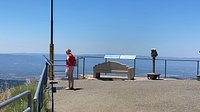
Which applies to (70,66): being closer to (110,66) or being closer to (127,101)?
(127,101)

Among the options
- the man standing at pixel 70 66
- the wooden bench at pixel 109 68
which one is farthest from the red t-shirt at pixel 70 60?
the wooden bench at pixel 109 68

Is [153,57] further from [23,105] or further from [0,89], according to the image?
[23,105]

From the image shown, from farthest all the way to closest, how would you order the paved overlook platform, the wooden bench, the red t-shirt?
the wooden bench < the red t-shirt < the paved overlook platform

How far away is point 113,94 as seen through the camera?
14297 mm

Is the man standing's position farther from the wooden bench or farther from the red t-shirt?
the wooden bench

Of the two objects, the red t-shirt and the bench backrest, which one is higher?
the red t-shirt

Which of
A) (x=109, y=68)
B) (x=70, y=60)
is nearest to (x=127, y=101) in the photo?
(x=70, y=60)

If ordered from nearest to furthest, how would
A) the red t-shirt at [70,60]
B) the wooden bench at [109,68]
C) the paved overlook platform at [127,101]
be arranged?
the paved overlook platform at [127,101], the red t-shirt at [70,60], the wooden bench at [109,68]

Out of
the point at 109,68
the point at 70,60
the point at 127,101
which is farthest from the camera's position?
the point at 109,68

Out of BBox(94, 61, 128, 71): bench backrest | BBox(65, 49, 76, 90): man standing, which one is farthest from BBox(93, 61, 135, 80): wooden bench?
BBox(65, 49, 76, 90): man standing

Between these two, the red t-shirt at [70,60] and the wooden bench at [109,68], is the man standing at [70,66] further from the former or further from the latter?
the wooden bench at [109,68]

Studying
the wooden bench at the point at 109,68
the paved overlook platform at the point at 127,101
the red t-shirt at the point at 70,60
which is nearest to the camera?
the paved overlook platform at the point at 127,101

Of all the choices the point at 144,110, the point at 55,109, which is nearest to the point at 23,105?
the point at 55,109

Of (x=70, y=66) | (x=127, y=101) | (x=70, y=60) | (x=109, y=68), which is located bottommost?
(x=127, y=101)
